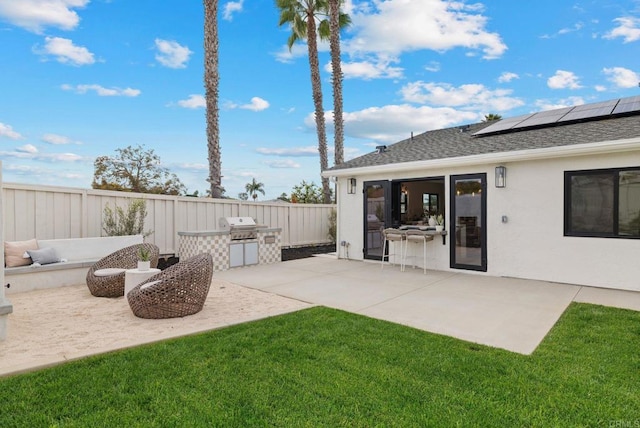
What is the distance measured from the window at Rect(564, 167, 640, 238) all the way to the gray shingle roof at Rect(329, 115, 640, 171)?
24.6 inches

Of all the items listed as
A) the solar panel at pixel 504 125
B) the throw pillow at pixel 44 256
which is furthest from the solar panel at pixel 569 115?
the throw pillow at pixel 44 256

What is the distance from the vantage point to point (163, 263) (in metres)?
8.60

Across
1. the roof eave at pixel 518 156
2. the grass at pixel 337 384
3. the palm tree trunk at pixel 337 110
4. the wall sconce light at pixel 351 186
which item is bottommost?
the grass at pixel 337 384

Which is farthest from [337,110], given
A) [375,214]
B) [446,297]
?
[446,297]

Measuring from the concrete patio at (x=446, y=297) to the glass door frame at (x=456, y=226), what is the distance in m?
0.29

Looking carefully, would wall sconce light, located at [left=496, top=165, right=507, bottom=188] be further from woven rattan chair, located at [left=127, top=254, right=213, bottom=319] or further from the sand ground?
woven rattan chair, located at [left=127, top=254, right=213, bottom=319]

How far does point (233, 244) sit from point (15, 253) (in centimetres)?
385

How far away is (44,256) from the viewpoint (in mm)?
6207

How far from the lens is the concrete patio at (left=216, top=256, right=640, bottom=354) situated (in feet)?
13.4

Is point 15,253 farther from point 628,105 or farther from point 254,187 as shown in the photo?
point 254,187

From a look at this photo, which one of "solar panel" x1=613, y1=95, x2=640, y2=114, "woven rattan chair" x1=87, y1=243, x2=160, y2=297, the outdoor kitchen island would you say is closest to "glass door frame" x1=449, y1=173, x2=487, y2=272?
"solar panel" x1=613, y1=95, x2=640, y2=114

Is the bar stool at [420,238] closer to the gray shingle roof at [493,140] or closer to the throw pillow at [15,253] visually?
the gray shingle roof at [493,140]

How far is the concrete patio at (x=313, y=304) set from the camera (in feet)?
12.0

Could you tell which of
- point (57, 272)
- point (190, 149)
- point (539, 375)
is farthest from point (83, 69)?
point (539, 375)
